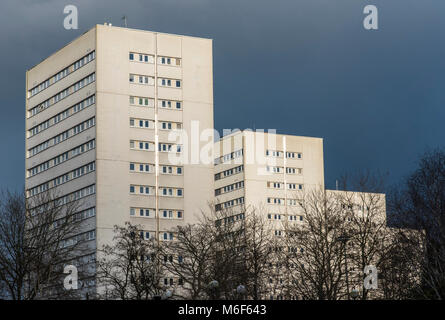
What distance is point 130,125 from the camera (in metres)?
128

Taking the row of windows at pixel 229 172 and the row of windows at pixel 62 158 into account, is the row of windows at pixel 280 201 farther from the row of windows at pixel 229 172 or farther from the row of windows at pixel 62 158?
the row of windows at pixel 62 158

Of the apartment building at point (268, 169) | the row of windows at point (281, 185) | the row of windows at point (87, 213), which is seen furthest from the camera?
the row of windows at point (281, 185)

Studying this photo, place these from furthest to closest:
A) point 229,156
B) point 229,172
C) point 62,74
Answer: point 229,156 → point 229,172 → point 62,74

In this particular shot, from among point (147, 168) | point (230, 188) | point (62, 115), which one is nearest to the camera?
point (147, 168)

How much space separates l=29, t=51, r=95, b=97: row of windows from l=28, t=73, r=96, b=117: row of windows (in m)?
2.41

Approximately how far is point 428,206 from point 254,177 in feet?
326

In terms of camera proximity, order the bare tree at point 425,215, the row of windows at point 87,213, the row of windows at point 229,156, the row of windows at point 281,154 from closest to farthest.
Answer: the bare tree at point 425,215 → the row of windows at point 87,213 → the row of windows at point 281,154 → the row of windows at point 229,156

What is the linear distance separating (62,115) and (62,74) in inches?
262

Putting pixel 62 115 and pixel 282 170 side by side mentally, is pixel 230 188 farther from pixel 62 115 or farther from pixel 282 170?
pixel 62 115

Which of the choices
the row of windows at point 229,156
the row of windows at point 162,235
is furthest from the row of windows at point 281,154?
the row of windows at point 162,235

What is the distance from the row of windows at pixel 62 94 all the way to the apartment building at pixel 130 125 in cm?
21

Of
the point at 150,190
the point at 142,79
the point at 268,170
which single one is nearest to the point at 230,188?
the point at 268,170

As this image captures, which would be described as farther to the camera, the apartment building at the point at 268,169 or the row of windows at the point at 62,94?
the apartment building at the point at 268,169

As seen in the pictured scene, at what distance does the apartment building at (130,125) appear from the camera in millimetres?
124812
